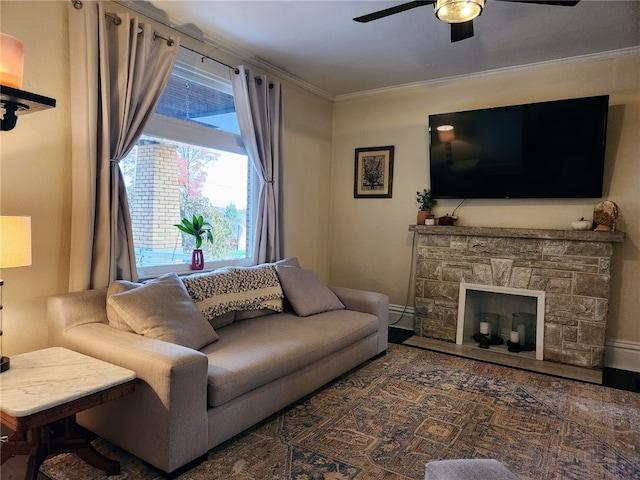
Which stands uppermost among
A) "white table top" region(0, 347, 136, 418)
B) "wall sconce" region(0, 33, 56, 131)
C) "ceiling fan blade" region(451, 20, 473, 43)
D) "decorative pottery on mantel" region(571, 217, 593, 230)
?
"ceiling fan blade" region(451, 20, 473, 43)

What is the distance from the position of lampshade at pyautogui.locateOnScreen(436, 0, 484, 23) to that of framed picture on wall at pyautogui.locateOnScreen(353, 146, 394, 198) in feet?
8.00

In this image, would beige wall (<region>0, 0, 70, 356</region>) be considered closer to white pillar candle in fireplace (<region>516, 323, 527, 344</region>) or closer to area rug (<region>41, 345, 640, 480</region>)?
area rug (<region>41, 345, 640, 480</region>)

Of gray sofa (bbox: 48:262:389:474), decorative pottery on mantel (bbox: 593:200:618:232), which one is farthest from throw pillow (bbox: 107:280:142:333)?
decorative pottery on mantel (bbox: 593:200:618:232)

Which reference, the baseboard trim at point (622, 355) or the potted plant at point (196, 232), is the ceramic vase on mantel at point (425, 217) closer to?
the baseboard trim at point (622, 355)

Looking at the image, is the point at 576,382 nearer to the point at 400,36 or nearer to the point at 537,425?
the point at 537,425

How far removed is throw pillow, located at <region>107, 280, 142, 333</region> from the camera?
2.31 metres

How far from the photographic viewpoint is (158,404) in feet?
6.07

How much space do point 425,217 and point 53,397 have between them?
348cm

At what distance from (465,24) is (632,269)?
2521mm

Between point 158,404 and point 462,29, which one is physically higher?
point 462,29

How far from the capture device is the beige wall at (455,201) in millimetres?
3430

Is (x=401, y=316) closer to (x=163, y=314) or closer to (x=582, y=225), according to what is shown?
(x=582, y=225)

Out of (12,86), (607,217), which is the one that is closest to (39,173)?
(12,86)

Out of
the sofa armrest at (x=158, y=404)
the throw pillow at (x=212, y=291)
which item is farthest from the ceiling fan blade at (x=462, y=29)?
the sofa armrest at (x=158, y=404)
